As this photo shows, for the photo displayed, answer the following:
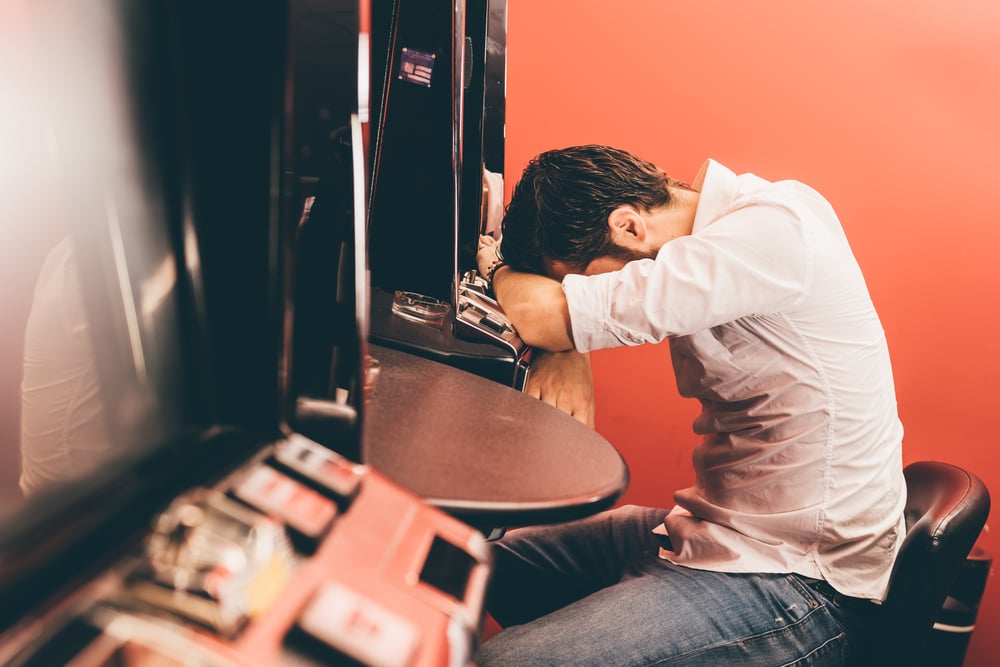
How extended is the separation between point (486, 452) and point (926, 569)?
2.53 feet

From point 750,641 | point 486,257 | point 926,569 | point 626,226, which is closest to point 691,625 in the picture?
point 750,641

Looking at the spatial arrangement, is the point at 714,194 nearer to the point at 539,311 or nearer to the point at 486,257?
the point at 539,311

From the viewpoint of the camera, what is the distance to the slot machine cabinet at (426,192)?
1.26 m

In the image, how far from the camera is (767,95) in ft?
7.43

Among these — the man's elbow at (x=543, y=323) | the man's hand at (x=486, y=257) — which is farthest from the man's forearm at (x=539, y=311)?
the man's hand at (x=486, y=257)

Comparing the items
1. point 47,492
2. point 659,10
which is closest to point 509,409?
point 47,492

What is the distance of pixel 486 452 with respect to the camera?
0.90 m

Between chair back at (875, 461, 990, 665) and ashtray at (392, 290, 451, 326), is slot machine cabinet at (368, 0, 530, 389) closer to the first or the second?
ashtray at (392, 290, 451, 326)

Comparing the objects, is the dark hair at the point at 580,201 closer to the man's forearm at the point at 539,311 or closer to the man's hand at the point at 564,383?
the man's forearm at the point at 539,311

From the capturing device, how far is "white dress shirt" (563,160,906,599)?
1.18 meters

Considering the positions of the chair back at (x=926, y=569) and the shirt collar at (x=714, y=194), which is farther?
the shirt collar at (x=714, y=194)

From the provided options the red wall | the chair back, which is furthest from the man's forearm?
the red wall

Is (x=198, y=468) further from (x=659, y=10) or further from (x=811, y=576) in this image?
(x=659, y=10)

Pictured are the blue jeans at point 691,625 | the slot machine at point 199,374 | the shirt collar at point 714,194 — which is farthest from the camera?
the shirt collar at point 714,194
